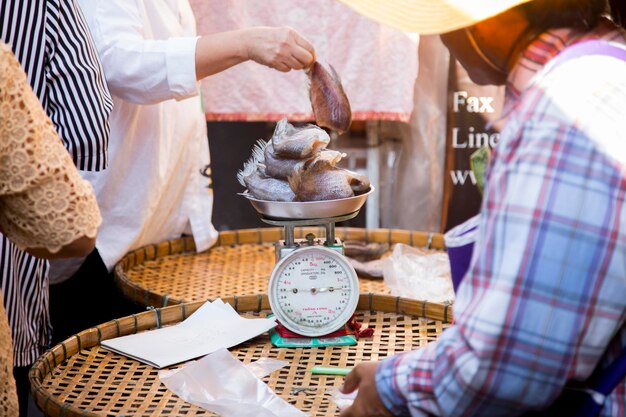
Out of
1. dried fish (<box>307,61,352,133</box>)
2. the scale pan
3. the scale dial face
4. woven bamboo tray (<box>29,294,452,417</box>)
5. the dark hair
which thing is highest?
the dark hair

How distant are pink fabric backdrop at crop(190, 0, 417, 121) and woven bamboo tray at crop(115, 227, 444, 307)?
2.46 ft

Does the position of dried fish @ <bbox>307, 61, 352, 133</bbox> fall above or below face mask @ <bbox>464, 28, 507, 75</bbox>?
below

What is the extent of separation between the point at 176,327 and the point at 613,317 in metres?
1.19

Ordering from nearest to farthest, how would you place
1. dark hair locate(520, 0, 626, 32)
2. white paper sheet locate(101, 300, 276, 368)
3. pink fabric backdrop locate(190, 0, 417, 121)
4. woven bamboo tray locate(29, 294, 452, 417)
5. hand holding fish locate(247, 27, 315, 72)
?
dark hair locate(520, 0, 626, 32)
woven bamboo tray locate(29, 294, 452, 417)
white paper sheet locate(101, 300, 276, 368)
hand holding fish locate(247, 27, 315, 72)
pink fabric backdrop locate(190, 0, 417, 121)

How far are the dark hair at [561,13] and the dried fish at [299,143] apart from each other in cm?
81

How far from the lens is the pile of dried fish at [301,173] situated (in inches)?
75.0

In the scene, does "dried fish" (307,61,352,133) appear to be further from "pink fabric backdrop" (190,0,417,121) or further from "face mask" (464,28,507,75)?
"pink fabric backdrop" (190,0,417,121)

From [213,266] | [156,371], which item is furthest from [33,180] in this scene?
[213,266]

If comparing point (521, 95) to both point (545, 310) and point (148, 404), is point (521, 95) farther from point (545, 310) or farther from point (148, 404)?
point (148, 404)

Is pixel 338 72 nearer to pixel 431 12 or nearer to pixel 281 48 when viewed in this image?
pixel 281 48

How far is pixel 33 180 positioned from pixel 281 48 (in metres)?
1.18

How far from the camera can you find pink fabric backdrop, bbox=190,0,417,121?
3498 mm

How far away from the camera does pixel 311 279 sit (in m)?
1.88

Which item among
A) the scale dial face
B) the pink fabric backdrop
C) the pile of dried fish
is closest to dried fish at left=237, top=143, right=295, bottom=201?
the pile of dried fish
